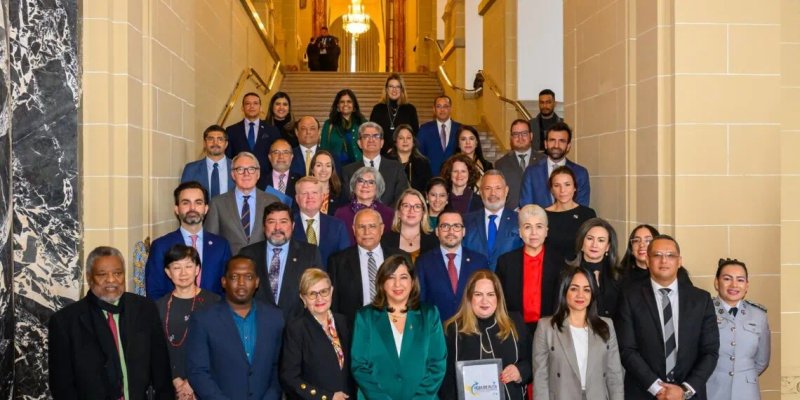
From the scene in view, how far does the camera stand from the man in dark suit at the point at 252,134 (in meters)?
8.87

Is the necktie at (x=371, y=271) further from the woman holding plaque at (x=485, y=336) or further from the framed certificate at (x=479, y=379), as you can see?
the framed certificate at (x=479, y=379)

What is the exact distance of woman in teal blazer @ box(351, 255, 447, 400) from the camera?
511cm

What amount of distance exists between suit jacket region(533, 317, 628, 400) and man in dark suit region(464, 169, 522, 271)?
49.0 inches

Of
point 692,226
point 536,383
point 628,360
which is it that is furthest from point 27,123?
point 692,226

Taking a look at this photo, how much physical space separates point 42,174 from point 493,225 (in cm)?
297

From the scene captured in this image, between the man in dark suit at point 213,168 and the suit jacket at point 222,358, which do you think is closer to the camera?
the suit jacket at point 222,358

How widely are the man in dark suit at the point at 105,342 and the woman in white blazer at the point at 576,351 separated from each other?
2.10 metres

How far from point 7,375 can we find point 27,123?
1.95 m

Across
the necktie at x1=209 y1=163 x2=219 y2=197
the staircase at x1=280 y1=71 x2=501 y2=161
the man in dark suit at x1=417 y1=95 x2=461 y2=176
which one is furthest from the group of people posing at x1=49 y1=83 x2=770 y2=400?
the staircase at x1=280 y1=71 x2=501 y2=161

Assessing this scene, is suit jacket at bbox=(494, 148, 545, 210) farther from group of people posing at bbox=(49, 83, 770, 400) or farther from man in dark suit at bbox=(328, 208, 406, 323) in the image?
man in dark suit at bbox=(328, 208, 406, 323)

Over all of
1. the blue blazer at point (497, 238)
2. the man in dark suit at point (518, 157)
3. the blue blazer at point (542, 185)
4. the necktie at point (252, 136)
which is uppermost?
the necktie at point (252, 136)

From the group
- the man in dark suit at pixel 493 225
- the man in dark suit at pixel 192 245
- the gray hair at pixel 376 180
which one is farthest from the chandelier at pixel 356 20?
the man in dark suit at pixel 192 245

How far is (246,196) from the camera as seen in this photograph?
680 centimetres

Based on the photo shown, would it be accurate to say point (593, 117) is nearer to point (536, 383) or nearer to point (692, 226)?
point (692, 226)
